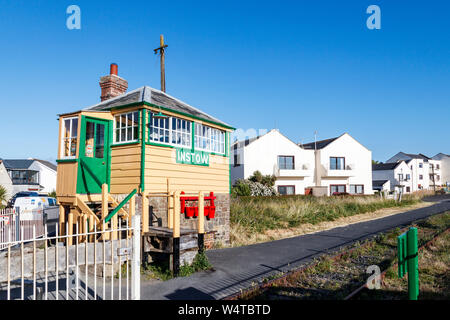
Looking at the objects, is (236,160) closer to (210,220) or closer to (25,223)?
(210,220)

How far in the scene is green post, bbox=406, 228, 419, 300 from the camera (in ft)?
18.7

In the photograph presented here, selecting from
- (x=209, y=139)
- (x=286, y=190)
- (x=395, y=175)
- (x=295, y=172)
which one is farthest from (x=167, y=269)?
(x=395, y=175)

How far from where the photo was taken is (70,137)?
10047 mm

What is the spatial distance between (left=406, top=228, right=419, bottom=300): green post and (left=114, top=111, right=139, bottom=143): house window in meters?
7.85

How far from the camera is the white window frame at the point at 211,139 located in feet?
40.4

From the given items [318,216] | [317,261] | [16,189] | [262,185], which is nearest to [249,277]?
[317,261]

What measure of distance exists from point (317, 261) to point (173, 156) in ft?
18.5

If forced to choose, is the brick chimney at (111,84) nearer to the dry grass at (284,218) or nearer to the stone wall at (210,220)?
the stone wall at (210,220)

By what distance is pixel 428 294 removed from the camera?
6.69 meters

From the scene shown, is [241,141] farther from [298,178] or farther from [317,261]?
[317,261]

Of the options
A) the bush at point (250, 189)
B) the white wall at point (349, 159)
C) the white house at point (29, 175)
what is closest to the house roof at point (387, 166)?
the white wall at point (349, 159)

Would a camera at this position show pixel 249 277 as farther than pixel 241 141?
No

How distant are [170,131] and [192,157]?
1.45 m
